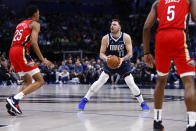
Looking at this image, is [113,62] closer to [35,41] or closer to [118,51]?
[118,51]

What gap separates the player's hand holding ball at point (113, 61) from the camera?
6215mm

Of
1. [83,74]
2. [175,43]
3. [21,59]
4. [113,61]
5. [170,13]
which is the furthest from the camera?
[83,74]

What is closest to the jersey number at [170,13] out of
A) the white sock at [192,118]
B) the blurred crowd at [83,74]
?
the white sock at [192,118]

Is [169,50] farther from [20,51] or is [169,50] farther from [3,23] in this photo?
[3,23]

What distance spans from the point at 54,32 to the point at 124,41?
17.8 m

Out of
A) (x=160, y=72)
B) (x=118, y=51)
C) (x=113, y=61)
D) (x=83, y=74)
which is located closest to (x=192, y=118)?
(x=160, y=72)

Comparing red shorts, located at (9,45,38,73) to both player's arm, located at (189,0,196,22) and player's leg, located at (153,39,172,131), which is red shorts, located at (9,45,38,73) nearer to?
player's leg, located at (153,39,172,131)

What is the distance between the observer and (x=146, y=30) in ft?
13.2

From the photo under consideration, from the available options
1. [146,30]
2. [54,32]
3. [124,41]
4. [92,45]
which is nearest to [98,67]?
[92,45]

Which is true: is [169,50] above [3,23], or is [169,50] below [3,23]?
below

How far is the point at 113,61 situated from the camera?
245 inches

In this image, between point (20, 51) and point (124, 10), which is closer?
point (20, 51)

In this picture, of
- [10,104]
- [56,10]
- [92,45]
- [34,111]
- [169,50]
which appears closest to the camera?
[169,50]

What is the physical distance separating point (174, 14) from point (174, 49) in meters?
0.40
